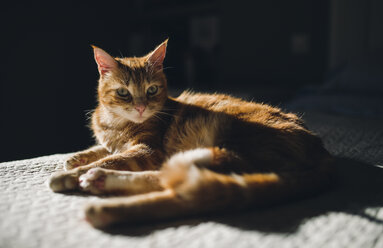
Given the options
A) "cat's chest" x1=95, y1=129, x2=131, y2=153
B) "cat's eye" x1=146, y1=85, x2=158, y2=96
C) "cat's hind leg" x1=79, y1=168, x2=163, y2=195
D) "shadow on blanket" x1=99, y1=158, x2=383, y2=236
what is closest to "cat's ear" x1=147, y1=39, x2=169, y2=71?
"cat's eye" x1=146, y1=85, x2=158, y2=96

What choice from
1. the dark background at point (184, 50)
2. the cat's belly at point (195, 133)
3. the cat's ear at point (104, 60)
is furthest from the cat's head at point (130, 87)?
the dark background at point (184, 50)

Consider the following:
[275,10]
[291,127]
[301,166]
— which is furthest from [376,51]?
[301,166]

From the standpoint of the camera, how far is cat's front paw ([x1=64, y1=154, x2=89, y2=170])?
46.4 inches

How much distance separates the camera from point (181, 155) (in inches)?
35.5

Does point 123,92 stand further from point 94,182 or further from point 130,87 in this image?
point 94,182

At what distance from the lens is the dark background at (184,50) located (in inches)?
107

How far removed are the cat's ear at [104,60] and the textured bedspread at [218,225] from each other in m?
0.62

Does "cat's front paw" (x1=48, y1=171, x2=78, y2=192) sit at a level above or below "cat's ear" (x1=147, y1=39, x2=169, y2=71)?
below

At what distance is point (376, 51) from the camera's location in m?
2.45

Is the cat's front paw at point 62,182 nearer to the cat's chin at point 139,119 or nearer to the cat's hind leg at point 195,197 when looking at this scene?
the cat's hind leg at point 195,197

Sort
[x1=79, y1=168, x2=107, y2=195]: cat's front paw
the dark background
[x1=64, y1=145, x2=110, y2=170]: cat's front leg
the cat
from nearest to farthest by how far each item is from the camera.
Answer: the cat → [x1=79, y1=168, x2=107, y2=195]: cat's front paw → [x1=64, y1=145, x2=110, y2=170]: cat's front leg → the dark background

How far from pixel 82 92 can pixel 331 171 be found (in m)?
2.87

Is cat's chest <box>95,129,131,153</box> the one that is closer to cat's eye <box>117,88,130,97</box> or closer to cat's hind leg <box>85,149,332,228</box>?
cat's eye <box>117,88,130,97</box>

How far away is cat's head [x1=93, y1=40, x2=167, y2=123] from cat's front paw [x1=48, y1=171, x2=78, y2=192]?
1.46 ft
